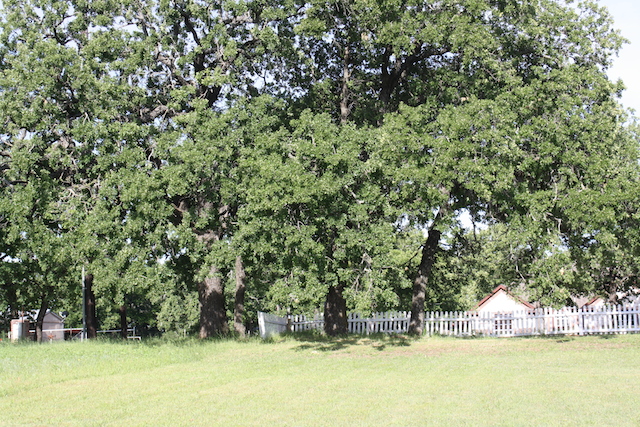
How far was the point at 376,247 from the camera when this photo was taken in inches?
639

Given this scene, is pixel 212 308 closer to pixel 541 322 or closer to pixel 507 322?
pixel 507 322

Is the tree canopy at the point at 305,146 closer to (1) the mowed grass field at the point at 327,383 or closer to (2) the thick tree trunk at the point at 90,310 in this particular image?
(1) the mowed grass field at the point at 327,383

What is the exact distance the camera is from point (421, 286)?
2136cm

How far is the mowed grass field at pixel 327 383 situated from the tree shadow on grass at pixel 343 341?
0.32ft

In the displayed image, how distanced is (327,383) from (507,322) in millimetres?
12968

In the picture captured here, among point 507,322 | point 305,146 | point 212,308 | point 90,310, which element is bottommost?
point 507,322

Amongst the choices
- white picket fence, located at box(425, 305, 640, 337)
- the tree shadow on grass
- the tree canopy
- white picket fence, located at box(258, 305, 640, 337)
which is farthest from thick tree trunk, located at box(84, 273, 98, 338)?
white picket fence, located at box(425, 305, 640, 337)

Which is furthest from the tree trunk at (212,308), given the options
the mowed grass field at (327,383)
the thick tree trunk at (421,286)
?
the thick tree trunk at (421,286)

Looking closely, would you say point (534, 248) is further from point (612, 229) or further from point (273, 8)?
point (273, 8)

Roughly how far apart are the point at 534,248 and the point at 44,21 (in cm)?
1706

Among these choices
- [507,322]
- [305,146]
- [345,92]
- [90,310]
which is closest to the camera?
[305,146]

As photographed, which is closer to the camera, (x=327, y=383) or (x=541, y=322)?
(x=327, y=383)

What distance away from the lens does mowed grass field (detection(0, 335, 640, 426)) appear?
9.01 metres

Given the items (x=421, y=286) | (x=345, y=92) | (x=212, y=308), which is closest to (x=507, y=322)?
(x=421, y=286)
